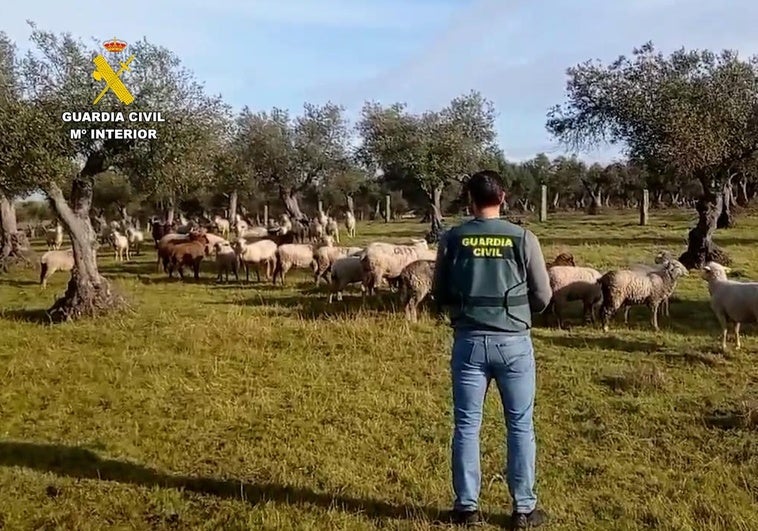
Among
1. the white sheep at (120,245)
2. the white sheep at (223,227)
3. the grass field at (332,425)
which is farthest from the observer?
the white sheep at (223,227)

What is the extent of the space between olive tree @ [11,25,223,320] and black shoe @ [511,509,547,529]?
39.7 ft

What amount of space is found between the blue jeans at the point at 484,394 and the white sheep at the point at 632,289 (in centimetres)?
891

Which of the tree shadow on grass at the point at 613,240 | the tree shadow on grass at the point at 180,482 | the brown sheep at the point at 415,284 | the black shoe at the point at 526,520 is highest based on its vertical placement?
the tree shadow on grass at the point at 613,240

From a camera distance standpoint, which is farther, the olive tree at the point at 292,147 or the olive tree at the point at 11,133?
the olive tree at the point at 292,147

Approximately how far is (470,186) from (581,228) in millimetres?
31930

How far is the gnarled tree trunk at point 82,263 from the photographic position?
50.6 ft

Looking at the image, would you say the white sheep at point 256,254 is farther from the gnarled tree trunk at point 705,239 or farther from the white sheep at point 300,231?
the gnarled tree trunk at point 705,239

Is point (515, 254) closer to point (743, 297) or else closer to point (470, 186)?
point (470, 186)

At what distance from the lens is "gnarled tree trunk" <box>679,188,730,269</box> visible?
71.2 ft

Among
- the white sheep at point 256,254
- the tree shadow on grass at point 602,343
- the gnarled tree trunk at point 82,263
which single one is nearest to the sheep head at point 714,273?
the tree shadow on grass at point 602,343

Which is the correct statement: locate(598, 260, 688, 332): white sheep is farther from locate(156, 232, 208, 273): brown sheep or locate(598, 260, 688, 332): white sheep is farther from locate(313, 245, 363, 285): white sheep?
locate(156, 232, 208, 273): brown sheep

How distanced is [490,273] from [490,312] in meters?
0.26

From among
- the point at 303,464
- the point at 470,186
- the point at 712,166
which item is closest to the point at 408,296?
the point at 303,464

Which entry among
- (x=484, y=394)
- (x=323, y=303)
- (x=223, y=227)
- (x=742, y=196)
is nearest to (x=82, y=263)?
(x=323, y=303)
